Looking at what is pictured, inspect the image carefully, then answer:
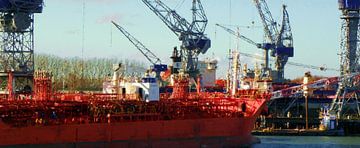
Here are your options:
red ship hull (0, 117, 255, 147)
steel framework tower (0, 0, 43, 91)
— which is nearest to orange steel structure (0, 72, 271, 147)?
red ship hull (0, 117, 255, 147)

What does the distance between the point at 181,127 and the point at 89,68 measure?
67848mm

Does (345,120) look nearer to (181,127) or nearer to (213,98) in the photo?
(213,98)

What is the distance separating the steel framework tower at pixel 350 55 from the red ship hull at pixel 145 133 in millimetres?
25388

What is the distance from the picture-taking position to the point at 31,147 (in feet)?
112

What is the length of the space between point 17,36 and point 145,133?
22387 millimetres

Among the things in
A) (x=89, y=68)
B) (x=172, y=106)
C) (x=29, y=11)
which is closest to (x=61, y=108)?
(x=172, y=106)

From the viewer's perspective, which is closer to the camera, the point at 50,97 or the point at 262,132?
the point at 50,97

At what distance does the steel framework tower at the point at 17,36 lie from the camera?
55.2 metres

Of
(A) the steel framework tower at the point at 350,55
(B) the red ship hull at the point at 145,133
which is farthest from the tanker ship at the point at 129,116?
(A) the steel framework tower at the point at 350,55

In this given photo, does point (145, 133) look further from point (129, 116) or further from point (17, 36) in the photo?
point (17, 36)

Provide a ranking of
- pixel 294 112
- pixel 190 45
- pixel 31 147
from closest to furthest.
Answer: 1. pixel 31 147
2. pixel 294 112
3. pixel 190 45

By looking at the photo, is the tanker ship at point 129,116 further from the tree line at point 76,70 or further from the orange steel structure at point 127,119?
the tree line at point 76,70

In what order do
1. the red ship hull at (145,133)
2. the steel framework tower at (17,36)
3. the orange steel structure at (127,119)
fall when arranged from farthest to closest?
the steel framework tower at (17,36) < the orange steel structure at (127,119) < the red ship hull at (145,133)

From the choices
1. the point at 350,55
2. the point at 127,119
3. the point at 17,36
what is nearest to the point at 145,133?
the point at 127,119
